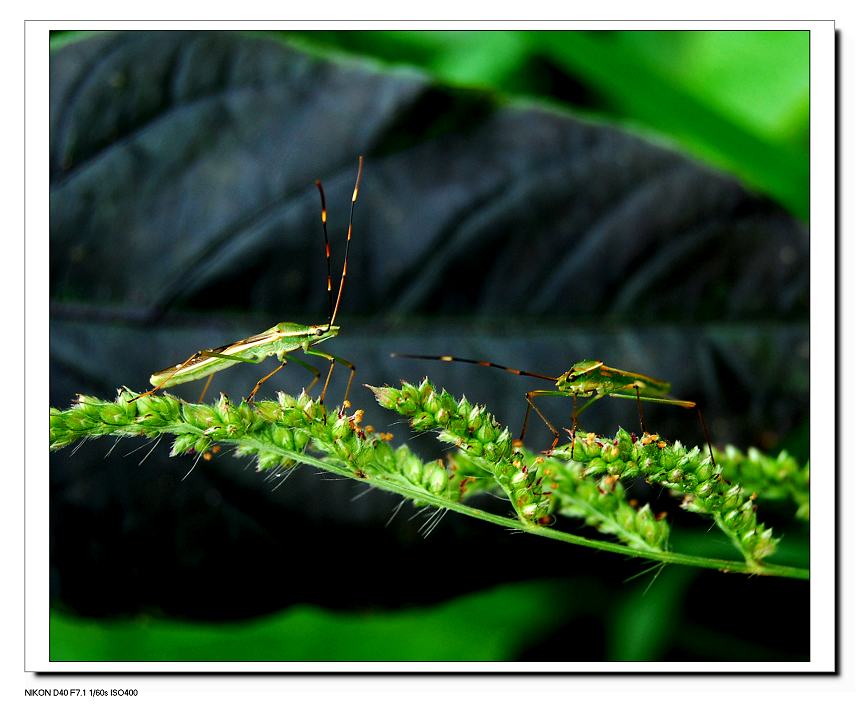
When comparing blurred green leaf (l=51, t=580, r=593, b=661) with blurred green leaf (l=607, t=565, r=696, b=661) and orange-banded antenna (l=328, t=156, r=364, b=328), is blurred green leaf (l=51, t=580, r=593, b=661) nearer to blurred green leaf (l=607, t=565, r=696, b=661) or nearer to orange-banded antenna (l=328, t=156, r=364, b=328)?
blurred green leaf (l=607, t=565, r=696, b=661)

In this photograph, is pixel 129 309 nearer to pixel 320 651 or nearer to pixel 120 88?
pixel 120 88

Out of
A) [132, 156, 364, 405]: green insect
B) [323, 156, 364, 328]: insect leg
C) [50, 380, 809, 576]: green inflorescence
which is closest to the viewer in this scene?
[50, 380, 809, 576]: green inflorescence

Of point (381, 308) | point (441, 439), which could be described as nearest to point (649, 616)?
point (381, 308)

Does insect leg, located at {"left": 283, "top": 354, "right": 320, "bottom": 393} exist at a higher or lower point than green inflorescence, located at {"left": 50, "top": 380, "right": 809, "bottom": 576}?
higher

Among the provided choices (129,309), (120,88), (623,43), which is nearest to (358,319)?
(129,309)

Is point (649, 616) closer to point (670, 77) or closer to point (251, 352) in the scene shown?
point (251, 352)

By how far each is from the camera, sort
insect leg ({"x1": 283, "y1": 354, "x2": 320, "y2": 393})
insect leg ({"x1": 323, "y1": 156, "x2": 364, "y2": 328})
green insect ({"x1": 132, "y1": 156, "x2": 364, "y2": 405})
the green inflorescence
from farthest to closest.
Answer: insect leg ({"x1": 323, "y1": 156, "x2": 364, "y2": 328}), insect leg ({"x1": 283, "y1": 354, "x2": 320, "y2": 393}), green insect ({"x1": 132, "y1": 156, "x2": 364, "y2": 405}), the green inflorescence

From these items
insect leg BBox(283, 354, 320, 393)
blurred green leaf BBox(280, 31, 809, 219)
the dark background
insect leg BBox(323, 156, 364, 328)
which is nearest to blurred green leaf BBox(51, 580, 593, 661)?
the dark background
